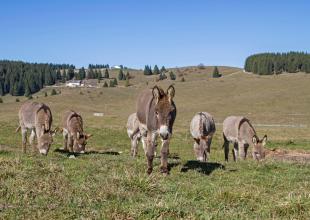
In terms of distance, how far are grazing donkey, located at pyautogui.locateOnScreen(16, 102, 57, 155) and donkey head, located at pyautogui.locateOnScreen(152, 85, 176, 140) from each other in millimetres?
8153

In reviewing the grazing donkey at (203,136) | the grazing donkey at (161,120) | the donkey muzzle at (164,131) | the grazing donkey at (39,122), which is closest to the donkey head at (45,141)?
the grazing donkey at (39,122)

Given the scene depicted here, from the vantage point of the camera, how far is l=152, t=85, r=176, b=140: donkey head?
11117 millimetres

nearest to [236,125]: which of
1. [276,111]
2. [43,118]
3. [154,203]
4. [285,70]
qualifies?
[43,118]

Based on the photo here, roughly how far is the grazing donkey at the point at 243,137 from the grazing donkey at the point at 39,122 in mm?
9221

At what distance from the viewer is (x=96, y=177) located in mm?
10492

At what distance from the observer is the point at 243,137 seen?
21.9 metres

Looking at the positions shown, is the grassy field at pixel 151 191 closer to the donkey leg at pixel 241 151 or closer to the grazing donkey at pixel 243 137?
the grazing donkey at pixel 243 137

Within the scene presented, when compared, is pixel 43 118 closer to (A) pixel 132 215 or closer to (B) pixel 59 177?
(B) pixel 59 177

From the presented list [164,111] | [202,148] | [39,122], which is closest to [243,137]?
[202,148]

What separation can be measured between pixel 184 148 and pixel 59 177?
956 inches

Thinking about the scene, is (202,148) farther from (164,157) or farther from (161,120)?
(161,120)

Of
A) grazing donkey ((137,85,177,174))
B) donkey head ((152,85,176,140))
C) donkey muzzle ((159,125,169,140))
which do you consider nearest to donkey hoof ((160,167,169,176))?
grazing donkey ((137,85,177,174))

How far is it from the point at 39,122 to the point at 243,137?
995cm

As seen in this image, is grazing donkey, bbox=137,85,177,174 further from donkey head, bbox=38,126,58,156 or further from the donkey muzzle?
donkey head, bbox=38,126,58,156
